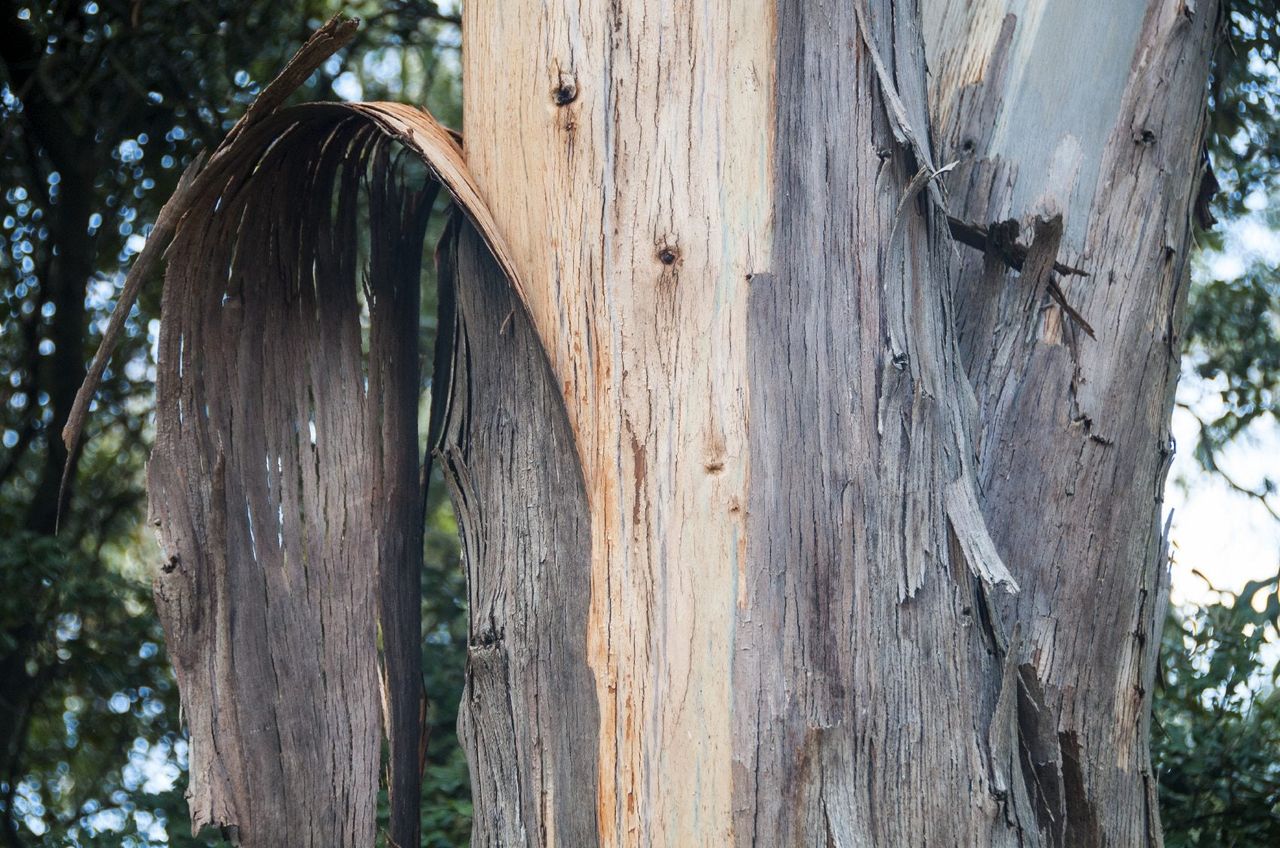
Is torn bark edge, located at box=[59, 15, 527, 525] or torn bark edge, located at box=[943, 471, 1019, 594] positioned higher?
torn bark edge, located at box=[59, 15, 527, 525]

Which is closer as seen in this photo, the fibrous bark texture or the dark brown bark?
the dark brown bark

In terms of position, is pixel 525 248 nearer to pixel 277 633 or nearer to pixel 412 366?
pixel 412 366

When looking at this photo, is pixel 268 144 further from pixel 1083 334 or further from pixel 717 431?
pixel 1083 334

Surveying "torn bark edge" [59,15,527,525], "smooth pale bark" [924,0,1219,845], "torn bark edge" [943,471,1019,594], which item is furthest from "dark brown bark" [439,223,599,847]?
"smooth pale bark" [924,0,1219,845]

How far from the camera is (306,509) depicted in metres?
2.00

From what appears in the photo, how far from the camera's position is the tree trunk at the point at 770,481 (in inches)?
59.9

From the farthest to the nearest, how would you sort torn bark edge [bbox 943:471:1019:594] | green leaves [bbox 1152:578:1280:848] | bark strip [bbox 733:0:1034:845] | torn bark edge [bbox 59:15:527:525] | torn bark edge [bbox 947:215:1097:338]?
green leaves [bbox 1152:578:1280:848] → torn bark edge [bbox 947:215:1097:338] → torn bark edge [bbox 59:15:527:525] → torn bark edge [bbox 943:471:1019:594] → bark strip [bbox 733:0:1034:845]

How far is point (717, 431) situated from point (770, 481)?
0.10 metres

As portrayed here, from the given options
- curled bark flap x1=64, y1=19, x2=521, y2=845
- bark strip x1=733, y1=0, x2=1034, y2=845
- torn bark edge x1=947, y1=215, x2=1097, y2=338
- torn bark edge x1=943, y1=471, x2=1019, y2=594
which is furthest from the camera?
torn bark edge x1=947, y1=215, x2=1097, y2=338

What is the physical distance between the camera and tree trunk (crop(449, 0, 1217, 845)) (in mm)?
1522

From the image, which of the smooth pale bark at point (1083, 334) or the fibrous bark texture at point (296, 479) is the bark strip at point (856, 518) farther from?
→ the fibrous bark texture at point (296, 479)

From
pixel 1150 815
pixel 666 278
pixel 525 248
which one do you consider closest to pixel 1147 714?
pixel 1150 815

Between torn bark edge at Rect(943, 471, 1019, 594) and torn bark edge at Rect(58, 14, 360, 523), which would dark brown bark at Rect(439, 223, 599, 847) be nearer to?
torn bark edge at Rect(58, 14, 360, 523)

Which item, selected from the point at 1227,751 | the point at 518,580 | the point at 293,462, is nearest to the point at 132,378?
the point at 293,462
